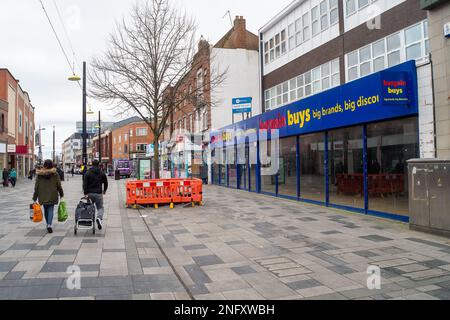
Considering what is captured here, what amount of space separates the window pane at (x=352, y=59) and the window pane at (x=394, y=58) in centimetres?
205

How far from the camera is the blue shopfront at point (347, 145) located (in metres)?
9.86

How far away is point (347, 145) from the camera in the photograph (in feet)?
40.8

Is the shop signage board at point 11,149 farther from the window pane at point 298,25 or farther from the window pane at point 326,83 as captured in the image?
the window pane at point 326,83

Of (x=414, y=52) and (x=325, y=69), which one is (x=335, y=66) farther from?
(x=414, y=52)

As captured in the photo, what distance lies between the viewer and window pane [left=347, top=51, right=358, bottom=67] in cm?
1720

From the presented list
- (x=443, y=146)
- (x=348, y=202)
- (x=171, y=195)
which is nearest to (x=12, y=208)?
(x=171, y=195)

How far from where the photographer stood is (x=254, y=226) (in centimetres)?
973

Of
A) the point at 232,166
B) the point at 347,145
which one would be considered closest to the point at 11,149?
the point at 232,166

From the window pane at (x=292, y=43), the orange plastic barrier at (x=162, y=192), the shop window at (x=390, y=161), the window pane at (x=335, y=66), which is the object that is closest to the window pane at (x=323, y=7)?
the window pane at (x=335, y=66)

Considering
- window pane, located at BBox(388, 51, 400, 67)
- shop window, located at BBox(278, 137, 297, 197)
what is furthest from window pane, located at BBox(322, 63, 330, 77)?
shop window, located at BBox(278, 137, 297, 197)

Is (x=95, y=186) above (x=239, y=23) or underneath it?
underneath

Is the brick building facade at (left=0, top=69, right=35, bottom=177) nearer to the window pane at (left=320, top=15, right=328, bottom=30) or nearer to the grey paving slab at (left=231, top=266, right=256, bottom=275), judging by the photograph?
the window pane at (left=320, top=15, right=328, bottom=30)

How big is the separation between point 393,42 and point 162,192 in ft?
35.5
